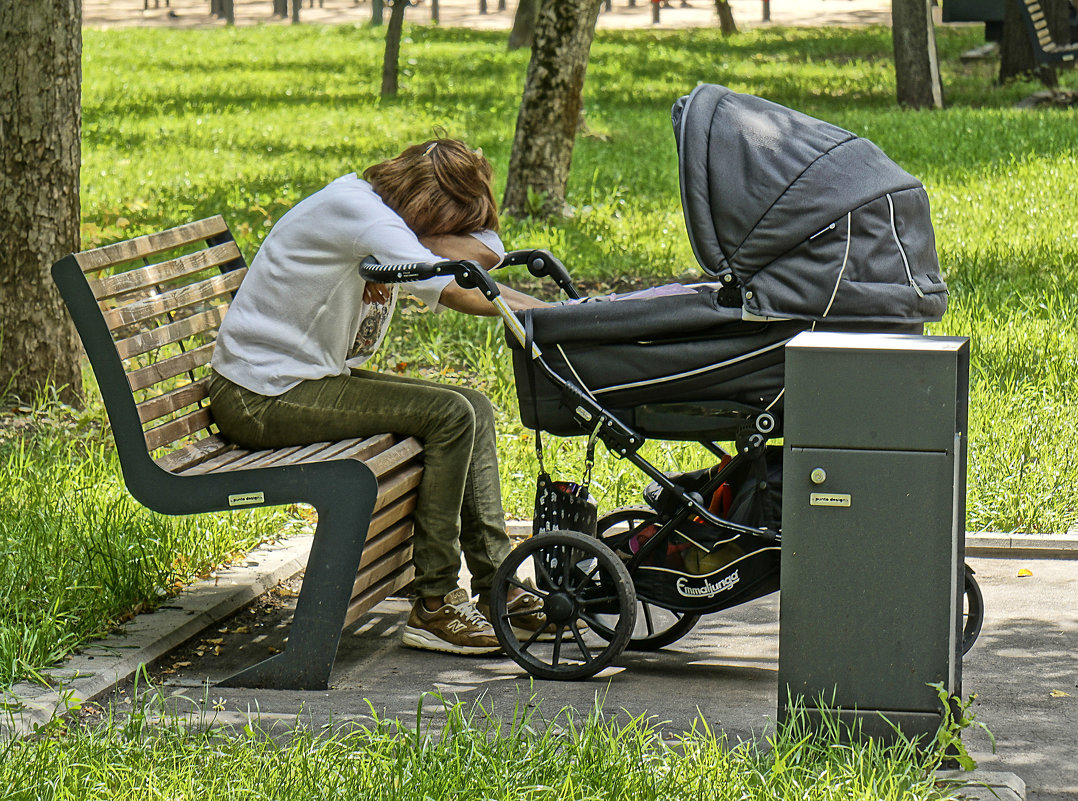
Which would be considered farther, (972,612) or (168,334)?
(168,334)

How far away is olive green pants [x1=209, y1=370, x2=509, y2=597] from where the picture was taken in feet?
13.9

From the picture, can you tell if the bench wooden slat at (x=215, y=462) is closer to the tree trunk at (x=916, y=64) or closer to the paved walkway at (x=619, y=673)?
the paved walkway at (x=619, y=673)

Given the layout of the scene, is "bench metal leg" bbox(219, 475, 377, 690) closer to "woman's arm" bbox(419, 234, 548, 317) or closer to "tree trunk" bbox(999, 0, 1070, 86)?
"woman's arm" bbox(419, 234, 548, 317)

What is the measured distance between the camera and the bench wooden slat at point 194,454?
416cm

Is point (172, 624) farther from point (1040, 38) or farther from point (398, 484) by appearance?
point (1040, 38)

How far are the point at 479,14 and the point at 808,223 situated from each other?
45.5m

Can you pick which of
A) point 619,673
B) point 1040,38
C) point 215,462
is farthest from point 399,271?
point 1040,38

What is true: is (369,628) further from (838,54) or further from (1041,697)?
(838,54)

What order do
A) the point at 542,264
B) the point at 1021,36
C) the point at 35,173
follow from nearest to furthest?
the point at 542,264 < the point at 35,173 < the point at 1021,36

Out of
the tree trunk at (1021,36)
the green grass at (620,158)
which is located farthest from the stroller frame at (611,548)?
the tree trunk at (1021,36)

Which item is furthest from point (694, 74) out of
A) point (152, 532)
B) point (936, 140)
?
point (152, 532)

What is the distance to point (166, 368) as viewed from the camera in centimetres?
448

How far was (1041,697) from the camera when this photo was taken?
382cm

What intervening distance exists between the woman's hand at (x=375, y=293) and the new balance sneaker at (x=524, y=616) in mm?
→ 986
